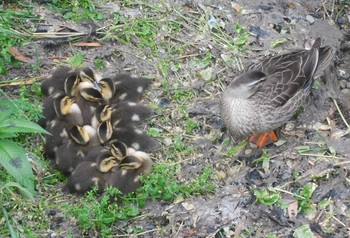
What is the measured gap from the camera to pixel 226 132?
6.49m

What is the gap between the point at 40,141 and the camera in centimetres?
627

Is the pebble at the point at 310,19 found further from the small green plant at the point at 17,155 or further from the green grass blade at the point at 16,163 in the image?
the green grass blade at the point at 16,163

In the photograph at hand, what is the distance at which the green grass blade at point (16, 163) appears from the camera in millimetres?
5234

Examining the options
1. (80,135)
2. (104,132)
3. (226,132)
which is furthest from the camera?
(226,132)

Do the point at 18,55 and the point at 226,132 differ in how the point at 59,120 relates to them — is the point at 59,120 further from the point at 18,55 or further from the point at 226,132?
the point at 226,132

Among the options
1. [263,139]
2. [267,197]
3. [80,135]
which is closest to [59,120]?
[80,135]

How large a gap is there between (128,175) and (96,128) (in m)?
0.61

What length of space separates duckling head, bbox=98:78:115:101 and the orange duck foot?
1.27 metres

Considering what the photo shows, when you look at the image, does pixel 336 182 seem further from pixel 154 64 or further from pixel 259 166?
pixel 154 64

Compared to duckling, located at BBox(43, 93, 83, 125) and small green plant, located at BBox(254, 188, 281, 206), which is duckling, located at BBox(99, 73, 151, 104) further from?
small green plant, located at BBox(254, 188, 281, 206)

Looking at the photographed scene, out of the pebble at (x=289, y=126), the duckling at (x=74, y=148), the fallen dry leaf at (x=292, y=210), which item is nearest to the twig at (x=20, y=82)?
the duckling at (x=74, y=148)

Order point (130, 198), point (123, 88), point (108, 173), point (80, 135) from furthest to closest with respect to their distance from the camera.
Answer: point (123, 88), point (80, 135), point (108, 173), point (130, 198)

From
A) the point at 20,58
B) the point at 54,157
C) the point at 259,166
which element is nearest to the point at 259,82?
the point at 259,166

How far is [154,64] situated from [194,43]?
477mm
